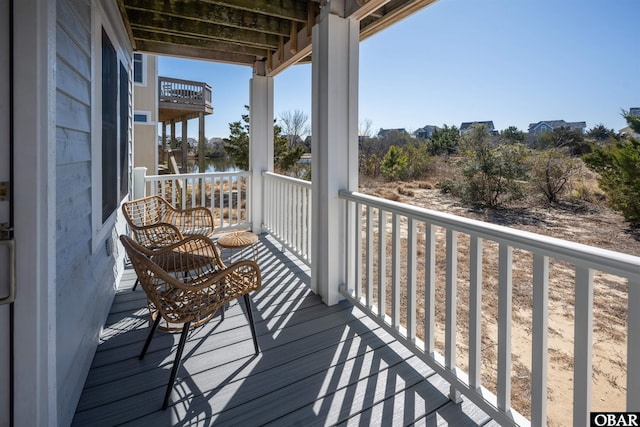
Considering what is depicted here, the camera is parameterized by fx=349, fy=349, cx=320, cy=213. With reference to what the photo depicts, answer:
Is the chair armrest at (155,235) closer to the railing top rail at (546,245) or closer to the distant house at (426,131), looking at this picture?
the railing top rail at (546,245)

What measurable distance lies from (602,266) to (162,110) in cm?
1194

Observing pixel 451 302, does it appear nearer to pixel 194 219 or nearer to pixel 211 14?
pixel 194 219

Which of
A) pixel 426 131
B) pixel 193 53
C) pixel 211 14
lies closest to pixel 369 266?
pixel 211 14

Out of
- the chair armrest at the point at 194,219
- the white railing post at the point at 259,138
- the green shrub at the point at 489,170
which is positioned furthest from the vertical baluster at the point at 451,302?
the white railing post at the point at 259,138

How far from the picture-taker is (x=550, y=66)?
11.3 ft

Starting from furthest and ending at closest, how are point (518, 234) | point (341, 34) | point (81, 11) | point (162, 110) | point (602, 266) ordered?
point (162, 110), point (341, 34), point (81, 11), point (518, 234), point (602, 266)

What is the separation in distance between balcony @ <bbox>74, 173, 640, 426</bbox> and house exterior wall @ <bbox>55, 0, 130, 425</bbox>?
0.86 ft

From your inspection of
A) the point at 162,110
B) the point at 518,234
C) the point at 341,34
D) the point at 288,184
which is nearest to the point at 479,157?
the point at 288,184

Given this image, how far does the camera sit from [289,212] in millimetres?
4062

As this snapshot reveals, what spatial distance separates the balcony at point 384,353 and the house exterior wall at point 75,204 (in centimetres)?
26

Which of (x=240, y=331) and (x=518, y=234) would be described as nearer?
(x=518, y=234)

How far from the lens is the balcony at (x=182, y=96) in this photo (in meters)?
Answer: 10.4

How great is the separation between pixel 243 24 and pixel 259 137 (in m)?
1.65

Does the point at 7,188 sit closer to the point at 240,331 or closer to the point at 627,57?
the point at 240,331
